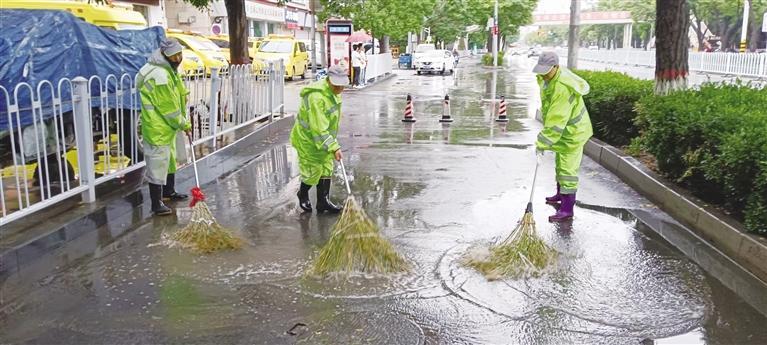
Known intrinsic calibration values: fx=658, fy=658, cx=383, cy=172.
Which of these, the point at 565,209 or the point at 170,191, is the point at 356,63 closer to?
the point at 170,191

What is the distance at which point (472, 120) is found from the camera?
13.3 m

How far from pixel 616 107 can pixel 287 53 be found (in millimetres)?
18608

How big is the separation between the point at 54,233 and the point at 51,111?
1371mm

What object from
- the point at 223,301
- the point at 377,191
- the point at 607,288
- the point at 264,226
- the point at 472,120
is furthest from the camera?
the point at 472,120

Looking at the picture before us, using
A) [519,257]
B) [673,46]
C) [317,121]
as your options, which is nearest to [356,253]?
[519,257]

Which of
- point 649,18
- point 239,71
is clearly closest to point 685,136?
point 239,71

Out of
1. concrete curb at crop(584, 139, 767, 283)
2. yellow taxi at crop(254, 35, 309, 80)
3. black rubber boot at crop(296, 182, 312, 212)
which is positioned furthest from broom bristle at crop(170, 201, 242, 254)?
yellow taxi at crop(254, 35, 309, 80)

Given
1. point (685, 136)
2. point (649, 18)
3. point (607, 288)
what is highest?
point (649, 18)

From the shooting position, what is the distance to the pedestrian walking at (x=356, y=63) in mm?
22016

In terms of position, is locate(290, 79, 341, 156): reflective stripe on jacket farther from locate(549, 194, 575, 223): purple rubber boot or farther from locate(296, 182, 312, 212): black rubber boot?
locate(549, 194, 575, 223): purple rubber boot

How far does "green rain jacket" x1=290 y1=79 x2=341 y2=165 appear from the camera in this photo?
18.0ft

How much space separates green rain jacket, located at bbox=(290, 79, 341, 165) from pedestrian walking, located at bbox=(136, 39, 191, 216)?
→ 106cm

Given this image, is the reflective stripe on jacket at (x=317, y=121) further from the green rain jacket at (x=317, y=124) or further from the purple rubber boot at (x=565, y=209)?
the purple rubber boot at (x=565, y=209)

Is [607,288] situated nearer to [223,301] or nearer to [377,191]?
[223,301]
